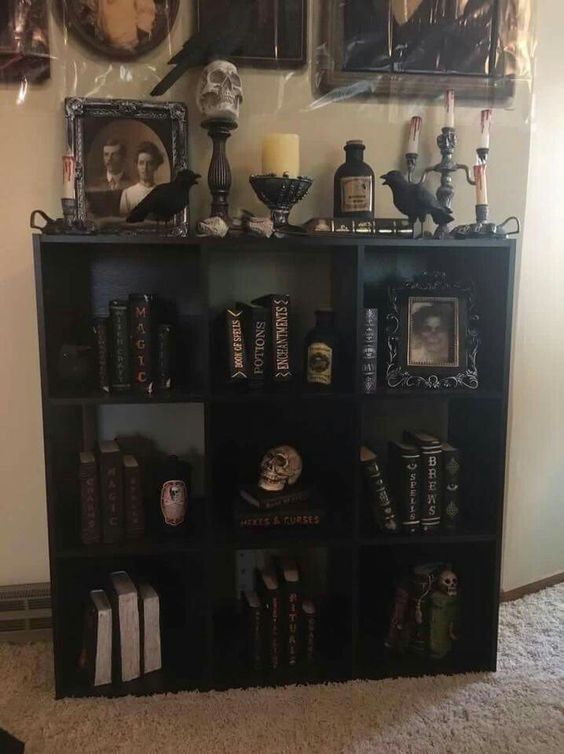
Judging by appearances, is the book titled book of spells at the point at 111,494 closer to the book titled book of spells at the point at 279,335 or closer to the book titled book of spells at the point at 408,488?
the book titled book of spells at the point at 279,335

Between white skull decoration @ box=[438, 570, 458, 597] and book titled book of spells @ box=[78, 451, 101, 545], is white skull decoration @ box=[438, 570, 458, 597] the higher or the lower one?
the lower one

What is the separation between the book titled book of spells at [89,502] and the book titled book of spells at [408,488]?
82cm

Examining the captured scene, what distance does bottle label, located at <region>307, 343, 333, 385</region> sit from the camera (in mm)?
1802

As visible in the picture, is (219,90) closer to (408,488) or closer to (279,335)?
(279,335)

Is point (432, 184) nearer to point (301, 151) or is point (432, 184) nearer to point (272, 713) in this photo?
point (301, 151)

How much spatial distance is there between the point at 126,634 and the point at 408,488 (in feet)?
2.83

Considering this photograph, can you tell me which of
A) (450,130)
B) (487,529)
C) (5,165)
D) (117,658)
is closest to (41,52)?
(5,165)

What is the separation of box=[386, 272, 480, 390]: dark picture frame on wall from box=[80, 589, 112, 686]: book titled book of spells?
3.23 feet

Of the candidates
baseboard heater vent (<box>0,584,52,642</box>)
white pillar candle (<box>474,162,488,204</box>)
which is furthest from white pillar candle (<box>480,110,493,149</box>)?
baseboard heater vent (<box>0,584,52,642</box>)

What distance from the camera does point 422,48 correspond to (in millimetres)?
1938

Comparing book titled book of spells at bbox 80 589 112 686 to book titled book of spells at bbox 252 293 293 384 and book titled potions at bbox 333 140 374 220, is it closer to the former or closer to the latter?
book titled book of spells at bbox 252 293 293 384

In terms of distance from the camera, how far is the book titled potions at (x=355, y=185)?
1829 millimetres

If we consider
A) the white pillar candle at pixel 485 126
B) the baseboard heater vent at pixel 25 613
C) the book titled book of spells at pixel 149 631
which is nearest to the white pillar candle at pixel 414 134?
the white pillar candle at pixel 485 126

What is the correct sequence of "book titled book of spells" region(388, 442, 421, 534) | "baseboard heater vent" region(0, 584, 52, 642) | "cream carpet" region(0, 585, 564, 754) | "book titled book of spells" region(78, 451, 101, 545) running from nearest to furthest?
"cream carpet" region(0, 585, 564, 754), "book titled book of spells" region(78, 451, 101, 545), "book titled book of spells" region(388, 442, 421, 534), "baseboard heater vent" region(0, 584, 52, 642)
